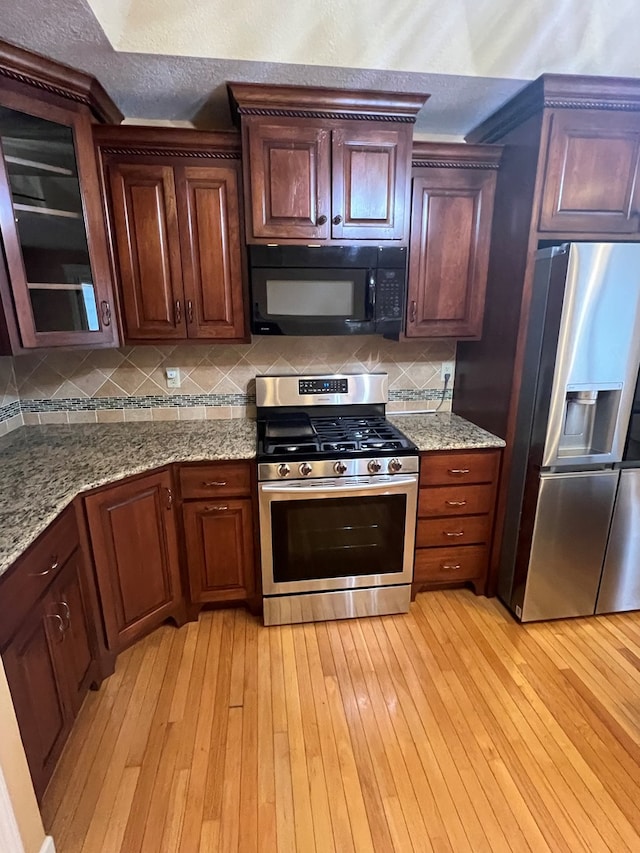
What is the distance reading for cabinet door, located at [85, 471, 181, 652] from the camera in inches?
70.1

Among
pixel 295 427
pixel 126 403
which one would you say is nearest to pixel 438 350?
pixel 295 427

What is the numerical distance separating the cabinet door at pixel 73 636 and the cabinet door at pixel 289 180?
1602mm

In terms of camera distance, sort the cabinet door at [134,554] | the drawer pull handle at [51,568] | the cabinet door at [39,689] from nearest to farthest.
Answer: the cabinet door at [39,689] < the drawer pull handle at [51,568] < the cabinet door at [134,554]

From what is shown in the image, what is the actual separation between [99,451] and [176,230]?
1.09 metres

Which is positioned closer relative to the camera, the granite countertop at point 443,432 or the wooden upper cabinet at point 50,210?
the wooden upper cabinet at point 50,210

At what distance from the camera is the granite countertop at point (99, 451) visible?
143 cm

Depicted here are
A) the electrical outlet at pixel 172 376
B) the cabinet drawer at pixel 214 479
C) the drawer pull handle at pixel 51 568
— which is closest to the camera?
the drawer pull handle at pixel 51 568

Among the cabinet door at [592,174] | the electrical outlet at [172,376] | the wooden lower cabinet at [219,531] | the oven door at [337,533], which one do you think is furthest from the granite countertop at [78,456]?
the cabinet door at [592,174]

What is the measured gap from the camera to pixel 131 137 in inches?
75.4

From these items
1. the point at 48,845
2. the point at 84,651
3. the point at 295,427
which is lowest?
the point at 48,845

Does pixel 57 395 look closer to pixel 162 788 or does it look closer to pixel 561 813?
pixel 162 788

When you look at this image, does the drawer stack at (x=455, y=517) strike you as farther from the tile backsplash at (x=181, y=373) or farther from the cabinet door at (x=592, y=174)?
the cabinet door at (x=592, y=174)

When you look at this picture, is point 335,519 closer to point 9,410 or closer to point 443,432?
point 443,432

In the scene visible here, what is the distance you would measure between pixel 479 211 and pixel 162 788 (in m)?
2.78
